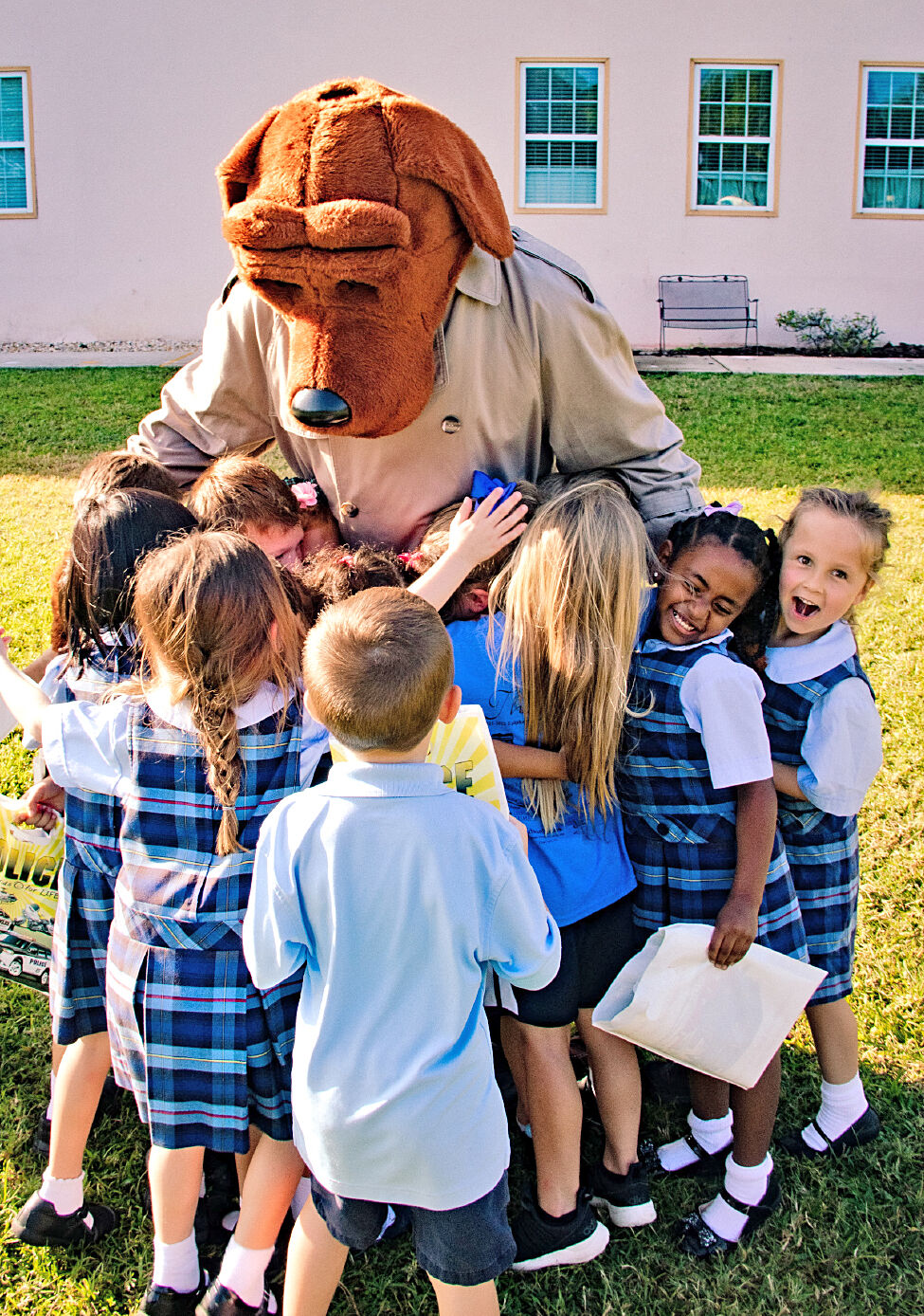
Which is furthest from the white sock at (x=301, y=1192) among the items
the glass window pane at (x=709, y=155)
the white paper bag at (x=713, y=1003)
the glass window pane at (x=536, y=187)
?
the glass window pane at (x=709, y=155)

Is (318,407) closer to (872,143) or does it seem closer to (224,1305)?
(224,1305)

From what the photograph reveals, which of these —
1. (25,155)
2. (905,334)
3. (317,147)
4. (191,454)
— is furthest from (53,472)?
(905,334)

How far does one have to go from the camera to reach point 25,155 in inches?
522

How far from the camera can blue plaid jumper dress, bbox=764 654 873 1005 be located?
7.30 ft

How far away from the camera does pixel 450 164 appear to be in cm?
205

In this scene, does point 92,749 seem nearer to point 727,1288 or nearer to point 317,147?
point 317,147

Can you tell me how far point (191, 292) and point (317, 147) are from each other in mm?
12086

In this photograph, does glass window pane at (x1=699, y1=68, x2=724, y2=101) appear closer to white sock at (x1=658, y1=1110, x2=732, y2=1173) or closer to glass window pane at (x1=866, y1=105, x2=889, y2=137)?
glass window pane at (x1=866, y1=105, x2=889, y2=137)

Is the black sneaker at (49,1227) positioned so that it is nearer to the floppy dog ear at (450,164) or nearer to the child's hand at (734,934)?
the child's hand at (734,934)

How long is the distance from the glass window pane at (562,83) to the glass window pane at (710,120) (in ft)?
4.90

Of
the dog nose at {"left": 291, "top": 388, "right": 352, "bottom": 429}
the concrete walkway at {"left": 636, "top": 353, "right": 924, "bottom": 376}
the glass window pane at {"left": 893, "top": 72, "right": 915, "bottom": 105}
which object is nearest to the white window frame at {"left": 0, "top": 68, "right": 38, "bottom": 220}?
the concrete walkway at {"left": 636, "top": 353, "right": 924, "bottom": 376}

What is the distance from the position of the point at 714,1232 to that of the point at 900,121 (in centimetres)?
1377

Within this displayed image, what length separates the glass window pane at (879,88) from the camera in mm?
12602

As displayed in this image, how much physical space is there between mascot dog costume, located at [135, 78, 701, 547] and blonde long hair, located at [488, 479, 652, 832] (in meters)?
0.37
